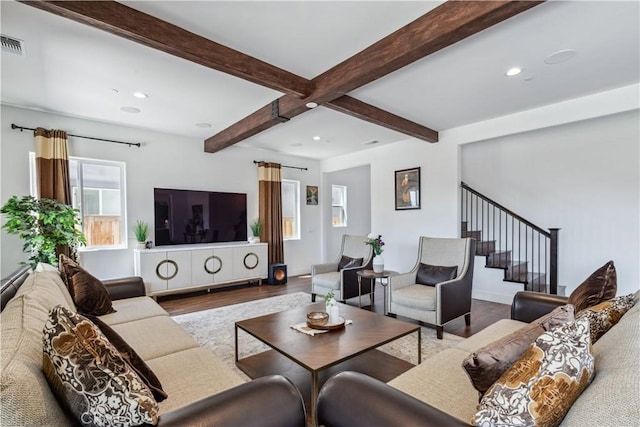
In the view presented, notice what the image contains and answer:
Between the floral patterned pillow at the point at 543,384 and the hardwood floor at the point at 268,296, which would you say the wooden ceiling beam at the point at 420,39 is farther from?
the hardwood floor at the point at 268,296

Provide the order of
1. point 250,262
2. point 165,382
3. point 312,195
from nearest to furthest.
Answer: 1. point 165,382
2. point 250,262
3. point 312,195

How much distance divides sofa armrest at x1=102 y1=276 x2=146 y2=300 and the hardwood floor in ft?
3.39

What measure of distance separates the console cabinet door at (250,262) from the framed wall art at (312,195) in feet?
5.70

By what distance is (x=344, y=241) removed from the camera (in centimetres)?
487

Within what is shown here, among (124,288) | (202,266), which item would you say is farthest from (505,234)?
(124,288)

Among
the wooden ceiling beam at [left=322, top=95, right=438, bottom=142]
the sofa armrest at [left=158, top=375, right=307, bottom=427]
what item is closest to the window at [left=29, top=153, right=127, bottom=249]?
the wooden ceiling beam at [left=322, top=95, right=438, bottom=142]

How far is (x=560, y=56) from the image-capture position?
271cm

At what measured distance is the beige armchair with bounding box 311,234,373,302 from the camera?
4070 mm

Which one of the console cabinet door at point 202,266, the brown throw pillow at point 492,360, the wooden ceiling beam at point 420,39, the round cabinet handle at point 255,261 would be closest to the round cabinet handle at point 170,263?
the console cabinet door at point 202,266

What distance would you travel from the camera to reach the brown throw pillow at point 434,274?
3454mm

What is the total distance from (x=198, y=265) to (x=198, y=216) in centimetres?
88

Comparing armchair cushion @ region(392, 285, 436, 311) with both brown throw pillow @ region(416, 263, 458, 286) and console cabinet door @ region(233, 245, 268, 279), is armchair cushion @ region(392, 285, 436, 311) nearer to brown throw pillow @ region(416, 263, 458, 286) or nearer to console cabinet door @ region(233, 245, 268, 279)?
brown throw pillow @ region(416, 263, 458, 286)

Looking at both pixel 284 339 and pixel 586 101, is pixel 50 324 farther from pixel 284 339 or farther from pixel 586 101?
pixel 586 101

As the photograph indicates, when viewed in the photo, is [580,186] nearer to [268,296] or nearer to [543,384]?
[543,384]
